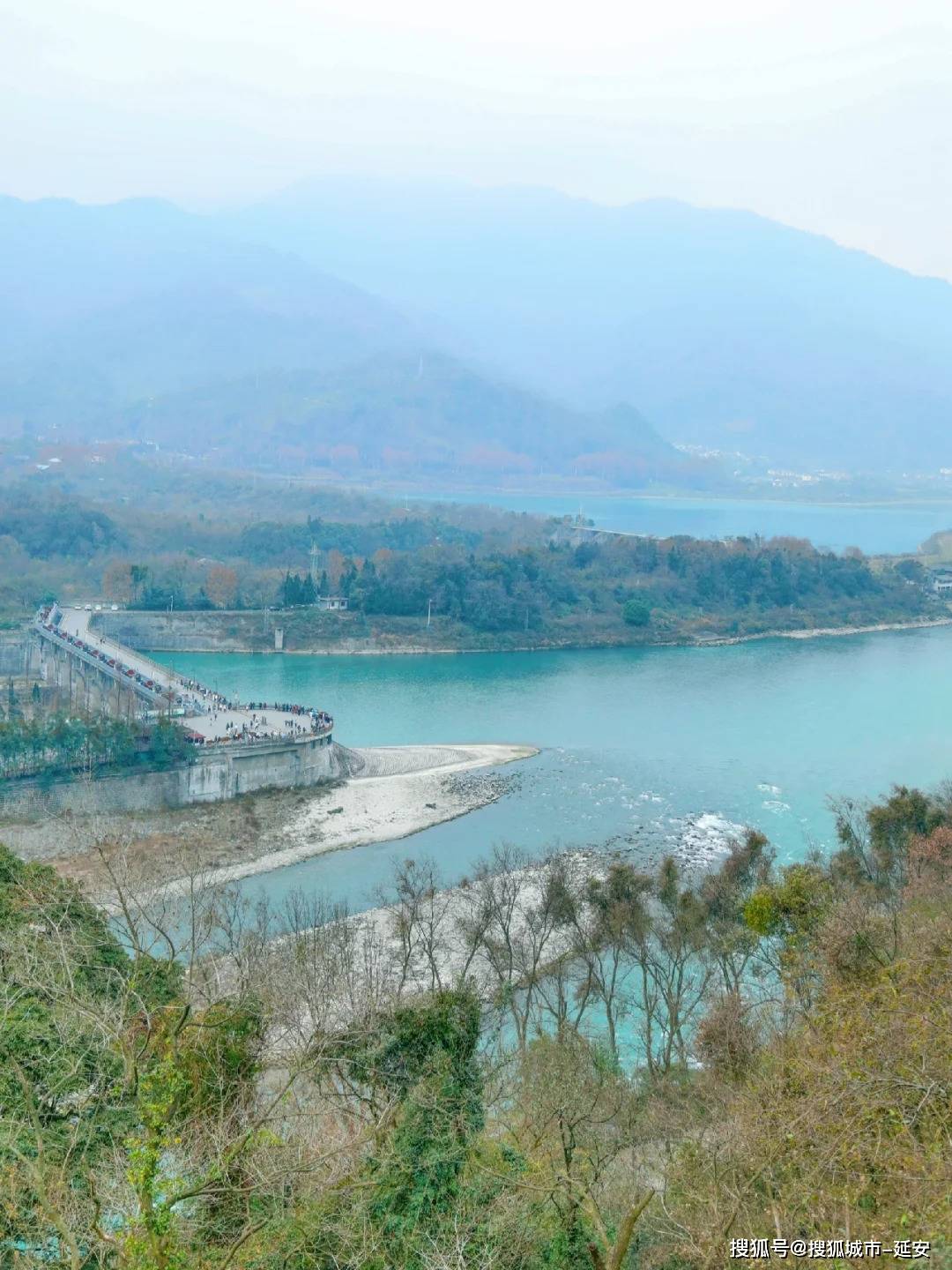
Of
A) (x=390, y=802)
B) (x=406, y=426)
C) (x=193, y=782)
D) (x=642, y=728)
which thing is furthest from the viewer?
(x=406, y=426)

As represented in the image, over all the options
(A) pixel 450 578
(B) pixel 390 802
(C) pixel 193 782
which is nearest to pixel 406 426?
(A) pixel 450 578

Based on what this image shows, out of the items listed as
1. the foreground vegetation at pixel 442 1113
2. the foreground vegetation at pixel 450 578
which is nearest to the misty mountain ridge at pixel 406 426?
the foreground vegetation at pixel 450 578

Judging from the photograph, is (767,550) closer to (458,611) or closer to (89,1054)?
(458,611)

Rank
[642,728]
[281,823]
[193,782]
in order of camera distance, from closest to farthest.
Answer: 1. [281,823]
2. [193,782]
3. [642,728]

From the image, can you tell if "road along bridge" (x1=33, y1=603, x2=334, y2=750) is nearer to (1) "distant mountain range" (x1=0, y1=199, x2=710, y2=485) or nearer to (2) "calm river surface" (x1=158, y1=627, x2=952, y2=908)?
(2) "calm river surface" (x1=158, y1=627, x2=952, y2=908)

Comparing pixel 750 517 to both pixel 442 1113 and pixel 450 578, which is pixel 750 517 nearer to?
pixel 450 578
